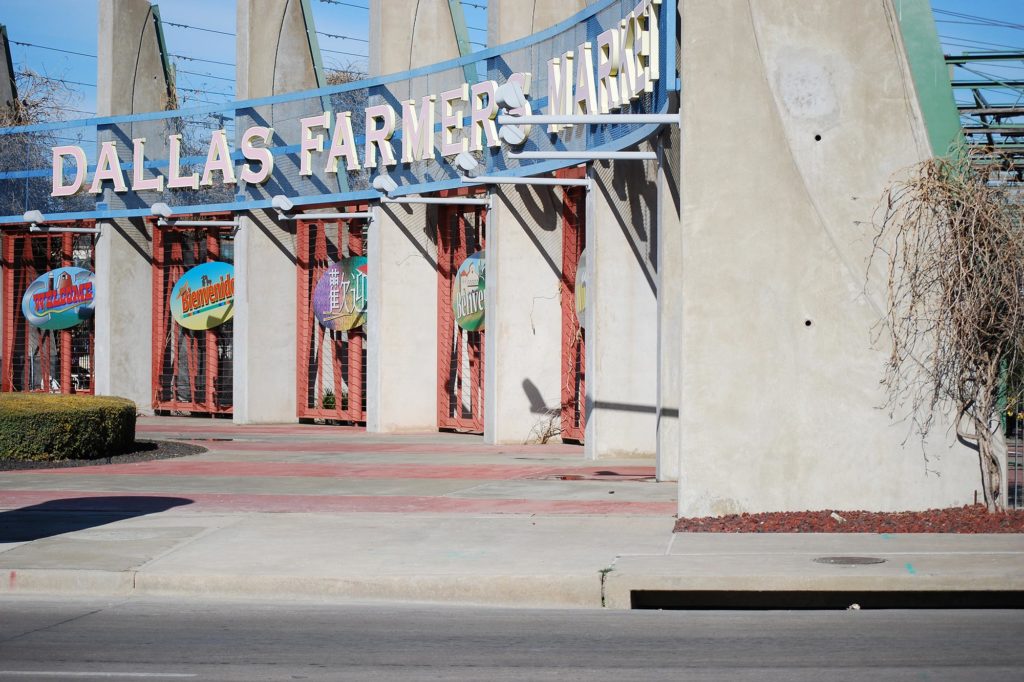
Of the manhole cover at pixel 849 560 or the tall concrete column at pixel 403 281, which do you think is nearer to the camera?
the manhole cover at pixel 849 560

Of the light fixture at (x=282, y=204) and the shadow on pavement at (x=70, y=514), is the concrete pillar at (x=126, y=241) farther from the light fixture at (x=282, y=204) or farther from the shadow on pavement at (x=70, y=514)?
the shadow on pavement at (x=70, y=514)

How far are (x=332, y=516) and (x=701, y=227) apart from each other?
4.67m

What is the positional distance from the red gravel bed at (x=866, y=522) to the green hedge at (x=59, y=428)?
1061 centimetres

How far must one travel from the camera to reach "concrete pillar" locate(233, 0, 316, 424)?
90.4ft

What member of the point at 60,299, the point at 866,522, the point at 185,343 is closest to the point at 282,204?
the point at 185,343

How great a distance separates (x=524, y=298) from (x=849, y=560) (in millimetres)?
12518

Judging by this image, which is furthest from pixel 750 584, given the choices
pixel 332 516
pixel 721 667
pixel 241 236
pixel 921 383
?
pixel 241 236

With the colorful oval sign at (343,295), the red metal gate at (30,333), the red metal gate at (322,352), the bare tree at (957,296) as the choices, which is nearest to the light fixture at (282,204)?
the red metal gate at (322,352)

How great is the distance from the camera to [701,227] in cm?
1191

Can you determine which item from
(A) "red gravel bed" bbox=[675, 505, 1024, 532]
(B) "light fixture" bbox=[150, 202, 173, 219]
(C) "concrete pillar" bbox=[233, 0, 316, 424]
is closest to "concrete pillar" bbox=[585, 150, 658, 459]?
(A) "red gravel bed" bbox=[675, 505, 1024, 532]

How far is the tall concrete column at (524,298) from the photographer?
71.1 ft

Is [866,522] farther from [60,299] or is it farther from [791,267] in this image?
[60,299]

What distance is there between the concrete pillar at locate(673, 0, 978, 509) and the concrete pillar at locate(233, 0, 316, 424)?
16871 millimetres

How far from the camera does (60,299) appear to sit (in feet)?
104
